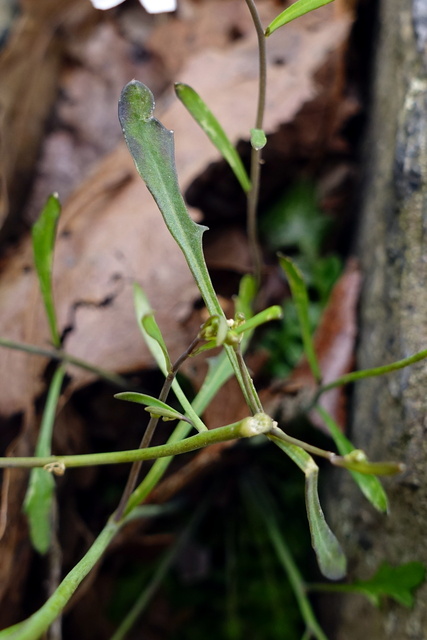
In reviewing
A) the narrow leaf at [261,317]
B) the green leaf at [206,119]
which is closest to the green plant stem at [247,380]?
the narrow leaf at [261,317]

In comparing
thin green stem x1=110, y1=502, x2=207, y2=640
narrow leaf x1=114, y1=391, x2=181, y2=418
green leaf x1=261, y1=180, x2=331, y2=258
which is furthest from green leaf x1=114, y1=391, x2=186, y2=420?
green leaf x1=261, y1=180, x2=331, y2=258

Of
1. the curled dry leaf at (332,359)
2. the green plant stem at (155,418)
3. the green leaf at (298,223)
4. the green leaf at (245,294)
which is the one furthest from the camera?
the green leaf at (298,223)

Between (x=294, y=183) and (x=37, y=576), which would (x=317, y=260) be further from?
(x=37, y=576)

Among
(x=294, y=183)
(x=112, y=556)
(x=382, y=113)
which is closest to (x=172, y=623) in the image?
(x=112, y=556)

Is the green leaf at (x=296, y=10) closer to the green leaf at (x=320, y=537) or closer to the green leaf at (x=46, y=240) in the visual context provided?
the green leaf at (x=46, y=240)

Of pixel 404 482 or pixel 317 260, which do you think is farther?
pixel 317 260
